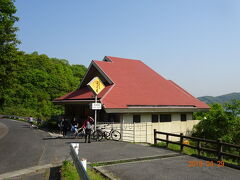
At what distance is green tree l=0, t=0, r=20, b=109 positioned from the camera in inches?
822

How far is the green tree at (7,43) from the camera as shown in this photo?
20875mm

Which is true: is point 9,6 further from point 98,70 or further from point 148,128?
point 148,128

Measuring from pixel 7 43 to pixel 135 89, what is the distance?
1342cm

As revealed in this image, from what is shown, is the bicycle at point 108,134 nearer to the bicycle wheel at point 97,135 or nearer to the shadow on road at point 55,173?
the bicycle wheel at point 97,135

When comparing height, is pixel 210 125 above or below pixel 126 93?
below

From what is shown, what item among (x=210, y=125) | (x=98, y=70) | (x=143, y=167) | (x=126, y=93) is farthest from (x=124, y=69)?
(x=143, y=167)

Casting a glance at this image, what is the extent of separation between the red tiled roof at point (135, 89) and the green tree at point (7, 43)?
6.40 meters

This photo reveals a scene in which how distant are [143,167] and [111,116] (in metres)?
10.9

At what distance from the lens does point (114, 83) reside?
68.4ft

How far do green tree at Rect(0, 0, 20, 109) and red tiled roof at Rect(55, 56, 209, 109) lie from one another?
6398mm

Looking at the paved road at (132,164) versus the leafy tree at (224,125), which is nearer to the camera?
the paved road at (132,164)
